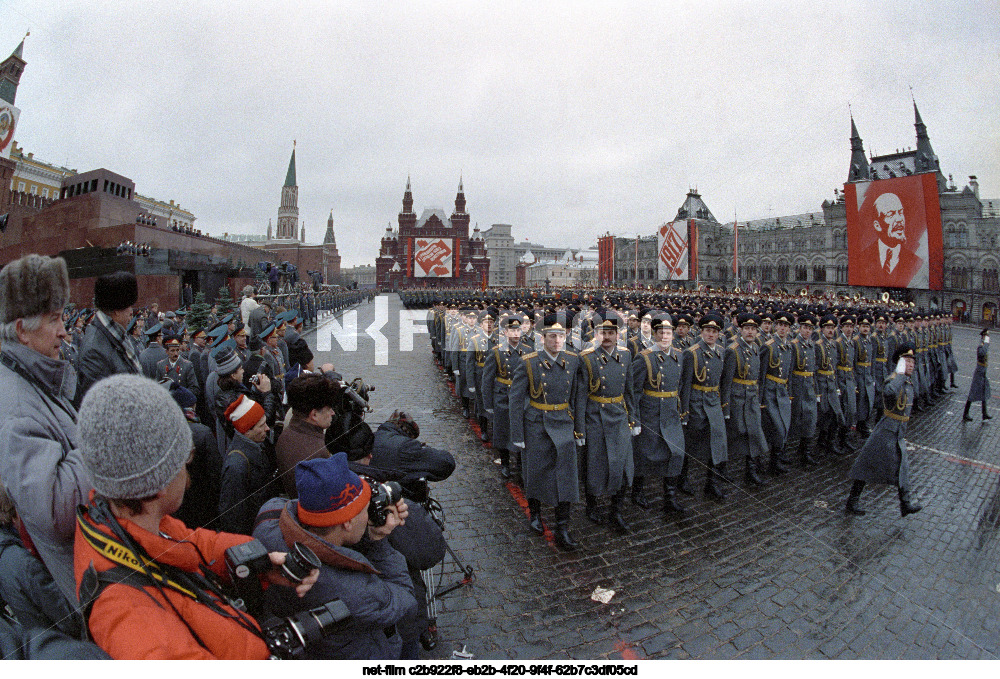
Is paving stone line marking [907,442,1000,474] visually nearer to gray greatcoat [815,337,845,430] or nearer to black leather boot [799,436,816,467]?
gray greatcoat [815,337,845,430]

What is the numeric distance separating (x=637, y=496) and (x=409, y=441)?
3633 mm

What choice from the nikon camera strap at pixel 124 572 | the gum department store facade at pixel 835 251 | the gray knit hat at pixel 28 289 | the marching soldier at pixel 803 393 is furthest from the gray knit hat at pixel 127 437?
the gum department store facade at pixel 835 251

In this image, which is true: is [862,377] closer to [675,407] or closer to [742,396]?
[742,396]

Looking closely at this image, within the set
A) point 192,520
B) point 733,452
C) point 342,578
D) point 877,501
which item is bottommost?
point 877,501

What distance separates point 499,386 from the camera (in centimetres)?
662

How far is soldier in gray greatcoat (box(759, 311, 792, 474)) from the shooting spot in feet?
21.1

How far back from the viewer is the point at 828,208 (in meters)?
57.6

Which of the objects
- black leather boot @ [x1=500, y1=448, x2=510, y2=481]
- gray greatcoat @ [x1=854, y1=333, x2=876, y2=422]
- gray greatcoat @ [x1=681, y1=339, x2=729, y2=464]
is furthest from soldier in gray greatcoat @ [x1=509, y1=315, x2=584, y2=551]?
gray greatcoat @ [x1=854, y1=333, x2=876, y2=422]

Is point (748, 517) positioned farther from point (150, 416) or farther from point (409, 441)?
point (150, 416)

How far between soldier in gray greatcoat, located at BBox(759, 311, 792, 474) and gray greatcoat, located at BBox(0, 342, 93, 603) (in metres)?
7.26

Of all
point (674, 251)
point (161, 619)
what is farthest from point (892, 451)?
point (674, 251)

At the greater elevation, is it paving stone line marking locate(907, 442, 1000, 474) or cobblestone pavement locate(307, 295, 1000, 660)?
cobblestone pavement locate(307, 295, 1000, 660)

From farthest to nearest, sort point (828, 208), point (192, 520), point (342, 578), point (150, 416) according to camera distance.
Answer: point (828, 208) < point (192, 520) < point (342, 578) < point (150, 416)

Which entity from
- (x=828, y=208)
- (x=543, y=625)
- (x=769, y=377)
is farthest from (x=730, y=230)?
(x=543, y=625)
